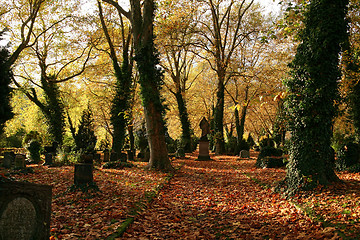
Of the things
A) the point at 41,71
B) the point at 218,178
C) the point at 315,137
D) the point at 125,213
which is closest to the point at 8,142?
the point at 41,71

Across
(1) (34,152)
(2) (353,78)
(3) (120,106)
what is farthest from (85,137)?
(2) (353,78)

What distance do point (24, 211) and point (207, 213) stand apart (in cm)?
406

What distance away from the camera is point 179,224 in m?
5.21

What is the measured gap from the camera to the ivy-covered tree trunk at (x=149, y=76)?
38.9 ft

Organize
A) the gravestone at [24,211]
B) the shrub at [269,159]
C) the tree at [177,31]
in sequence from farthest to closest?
the tree at [177,31] < the shrub at [269,159] < the gravestone at [24,211]

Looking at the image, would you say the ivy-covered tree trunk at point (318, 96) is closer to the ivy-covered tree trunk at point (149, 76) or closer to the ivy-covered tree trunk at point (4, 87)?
the ivy-covered tree trunk at point (149, 76)

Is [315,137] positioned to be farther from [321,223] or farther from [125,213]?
[125,213]

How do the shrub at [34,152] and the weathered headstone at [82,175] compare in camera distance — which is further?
the shrub at [34,152]

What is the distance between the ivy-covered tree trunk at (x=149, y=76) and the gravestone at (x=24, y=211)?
8443mm

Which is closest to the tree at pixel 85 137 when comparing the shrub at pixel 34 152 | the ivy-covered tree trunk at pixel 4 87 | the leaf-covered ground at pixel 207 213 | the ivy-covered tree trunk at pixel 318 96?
the leaf-covered ground at pixel 207 213

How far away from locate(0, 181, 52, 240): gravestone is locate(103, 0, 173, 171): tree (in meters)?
8.45

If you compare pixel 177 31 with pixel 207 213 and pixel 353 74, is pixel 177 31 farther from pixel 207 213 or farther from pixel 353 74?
pixel 207 213

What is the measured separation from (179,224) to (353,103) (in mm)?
10320

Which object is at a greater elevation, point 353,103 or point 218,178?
point 353,103
